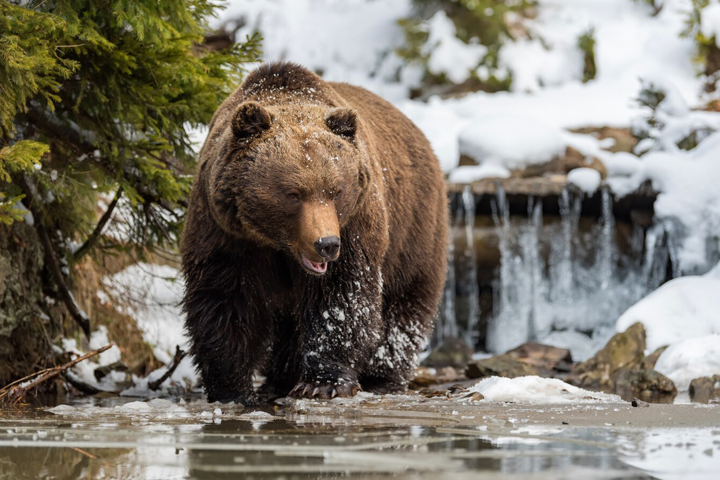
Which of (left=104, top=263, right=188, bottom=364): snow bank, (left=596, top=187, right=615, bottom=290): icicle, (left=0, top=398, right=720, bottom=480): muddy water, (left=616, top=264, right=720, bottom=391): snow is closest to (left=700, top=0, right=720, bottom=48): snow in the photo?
(left=596, top=187, right=615, bottom=290): icicle

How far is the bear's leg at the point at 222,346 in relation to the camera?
514cm

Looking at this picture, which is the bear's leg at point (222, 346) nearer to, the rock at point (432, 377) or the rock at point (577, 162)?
the rock at point (432, 377)

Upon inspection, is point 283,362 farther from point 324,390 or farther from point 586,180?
point 586,180

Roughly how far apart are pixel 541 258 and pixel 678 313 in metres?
4.69

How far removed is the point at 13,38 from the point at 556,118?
13.8 metres

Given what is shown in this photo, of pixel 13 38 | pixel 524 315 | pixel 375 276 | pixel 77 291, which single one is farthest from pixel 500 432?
pixel 524 315

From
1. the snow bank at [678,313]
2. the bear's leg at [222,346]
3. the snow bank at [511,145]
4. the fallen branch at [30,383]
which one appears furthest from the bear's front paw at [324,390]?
Result: the snow bank at [511,145]

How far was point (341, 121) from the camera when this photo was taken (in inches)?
195

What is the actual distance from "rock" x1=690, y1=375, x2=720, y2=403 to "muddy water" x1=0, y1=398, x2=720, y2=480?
2.36m

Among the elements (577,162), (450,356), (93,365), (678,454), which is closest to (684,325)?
(450,356)

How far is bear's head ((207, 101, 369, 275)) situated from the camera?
4.60 meters

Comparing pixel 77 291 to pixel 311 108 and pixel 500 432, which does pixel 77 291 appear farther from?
pixel 500 432

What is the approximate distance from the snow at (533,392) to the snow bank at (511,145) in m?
8.62

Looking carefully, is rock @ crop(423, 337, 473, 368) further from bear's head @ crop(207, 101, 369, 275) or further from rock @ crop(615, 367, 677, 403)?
bear's head @ crop(207, 101, 369, 275)
